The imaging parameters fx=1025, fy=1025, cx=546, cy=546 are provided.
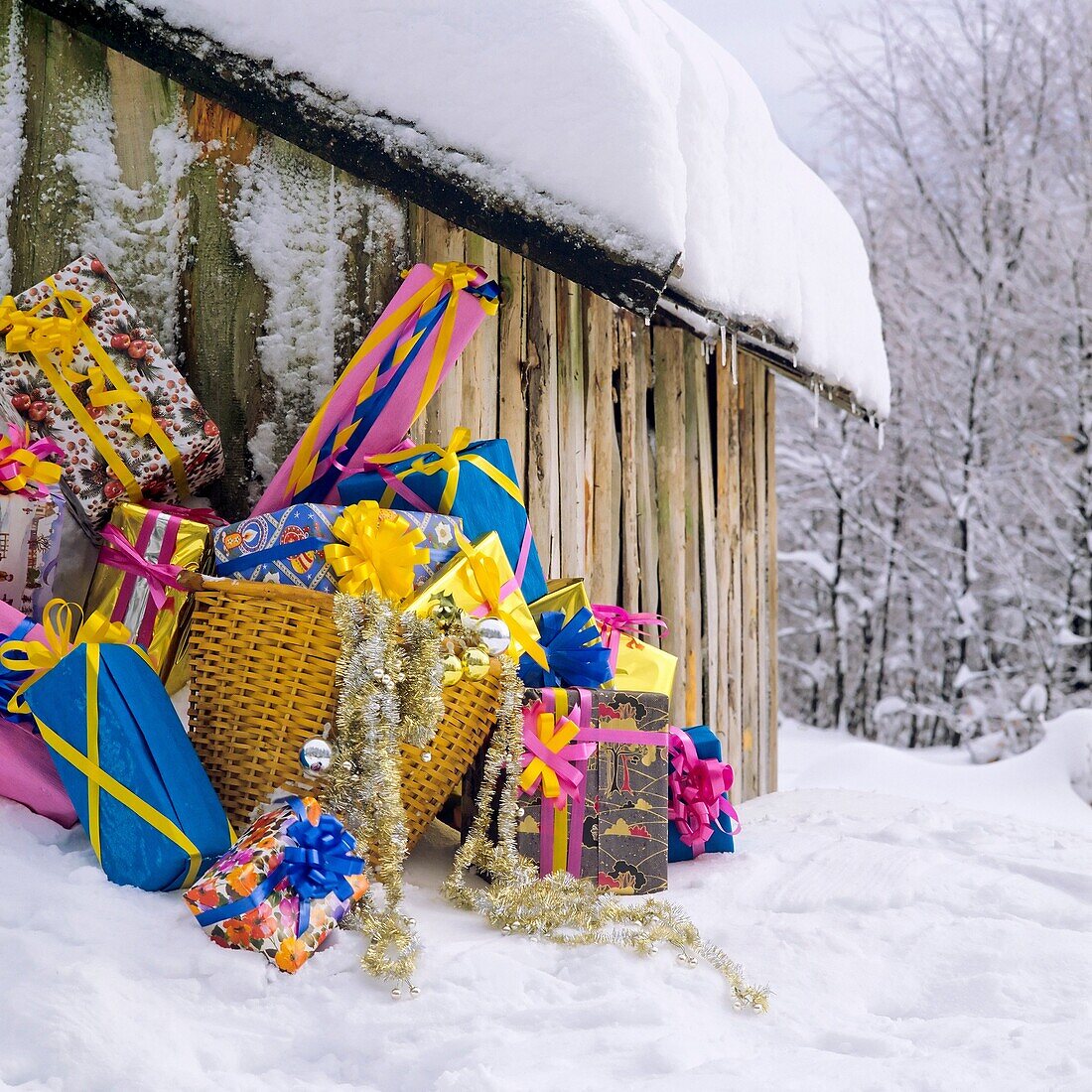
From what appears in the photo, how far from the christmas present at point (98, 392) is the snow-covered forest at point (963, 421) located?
6.76 meters

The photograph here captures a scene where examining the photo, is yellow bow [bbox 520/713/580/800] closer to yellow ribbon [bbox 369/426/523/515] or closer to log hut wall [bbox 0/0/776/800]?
yellow ribbon [bbox 369/426/523/515]

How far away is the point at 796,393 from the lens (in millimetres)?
8914

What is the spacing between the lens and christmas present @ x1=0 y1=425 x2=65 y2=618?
1.89 meters

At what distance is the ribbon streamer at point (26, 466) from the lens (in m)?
1.88

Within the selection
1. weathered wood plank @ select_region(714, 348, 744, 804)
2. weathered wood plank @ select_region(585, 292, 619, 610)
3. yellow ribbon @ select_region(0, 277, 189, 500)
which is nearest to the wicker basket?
yellow ribbon @ select_region(0, 277, 189, 500)

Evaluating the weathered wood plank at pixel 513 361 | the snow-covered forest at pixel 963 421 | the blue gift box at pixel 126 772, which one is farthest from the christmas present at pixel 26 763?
the snow-covered forest at pixel 963 421

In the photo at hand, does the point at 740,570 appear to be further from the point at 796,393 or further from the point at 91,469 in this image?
the point at 796,393

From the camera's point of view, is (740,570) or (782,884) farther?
(740,570)

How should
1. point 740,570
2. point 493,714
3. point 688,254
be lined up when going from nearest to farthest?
point 493,714 → point 688,254 → point 740,570

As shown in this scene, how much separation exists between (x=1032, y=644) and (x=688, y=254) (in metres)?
6.68

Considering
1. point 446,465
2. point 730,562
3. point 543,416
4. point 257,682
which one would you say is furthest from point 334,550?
point 730,562

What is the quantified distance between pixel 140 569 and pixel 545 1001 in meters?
1.08

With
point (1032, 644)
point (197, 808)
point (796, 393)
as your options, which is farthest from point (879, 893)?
point (796, 393)

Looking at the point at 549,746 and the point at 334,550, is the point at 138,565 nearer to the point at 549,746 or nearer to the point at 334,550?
the point at 334,550
